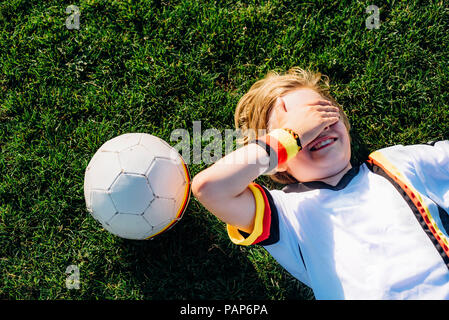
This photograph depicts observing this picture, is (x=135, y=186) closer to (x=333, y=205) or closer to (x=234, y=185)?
(x=234, y=185)

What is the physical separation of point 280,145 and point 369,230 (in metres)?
0.80

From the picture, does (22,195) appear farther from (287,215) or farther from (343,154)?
(343,154)

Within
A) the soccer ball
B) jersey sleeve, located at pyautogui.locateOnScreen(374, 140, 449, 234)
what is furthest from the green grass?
the soccer ball

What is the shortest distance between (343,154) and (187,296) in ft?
5.49

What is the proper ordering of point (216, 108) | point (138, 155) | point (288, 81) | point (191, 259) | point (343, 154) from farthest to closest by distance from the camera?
point (216, 108) → point (191, 259) → point (288, 81) → point (343, 154) → point (138, 155)

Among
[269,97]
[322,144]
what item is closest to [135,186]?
[269,97]

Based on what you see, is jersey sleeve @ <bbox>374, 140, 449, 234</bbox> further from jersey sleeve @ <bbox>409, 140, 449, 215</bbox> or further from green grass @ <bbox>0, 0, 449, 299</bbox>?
green grass @ <bbox>0, 0, 449, 299</bbox>

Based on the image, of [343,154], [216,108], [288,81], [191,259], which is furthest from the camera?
[216,108]

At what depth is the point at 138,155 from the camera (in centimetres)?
228

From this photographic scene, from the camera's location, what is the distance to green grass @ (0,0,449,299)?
9.64 ft

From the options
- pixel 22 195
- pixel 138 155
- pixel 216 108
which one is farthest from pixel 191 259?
pixel 22 195

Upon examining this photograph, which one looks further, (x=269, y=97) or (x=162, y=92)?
(x=162, y=92)

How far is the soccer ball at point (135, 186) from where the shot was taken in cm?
223

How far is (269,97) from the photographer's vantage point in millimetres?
2627
